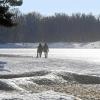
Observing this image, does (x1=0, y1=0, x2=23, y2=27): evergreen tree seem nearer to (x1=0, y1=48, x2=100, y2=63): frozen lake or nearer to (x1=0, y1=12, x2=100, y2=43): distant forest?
(x1=0, y1=48, x2=100, y2=63): frozen lake

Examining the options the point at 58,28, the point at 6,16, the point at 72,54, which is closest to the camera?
the point at 6,16

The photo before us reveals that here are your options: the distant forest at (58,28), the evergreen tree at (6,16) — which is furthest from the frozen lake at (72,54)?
the distant forest at (58,28)

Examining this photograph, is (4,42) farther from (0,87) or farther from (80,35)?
(0,87)

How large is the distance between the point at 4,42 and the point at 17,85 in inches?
5632

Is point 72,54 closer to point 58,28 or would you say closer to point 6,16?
point 6,16

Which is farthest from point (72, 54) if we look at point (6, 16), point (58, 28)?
point (58, 28)

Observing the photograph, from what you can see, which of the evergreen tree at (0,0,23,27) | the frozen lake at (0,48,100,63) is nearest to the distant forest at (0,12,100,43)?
the frozen lake at (0,48,100,63)

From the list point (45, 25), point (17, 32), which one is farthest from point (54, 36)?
point (17, 32)

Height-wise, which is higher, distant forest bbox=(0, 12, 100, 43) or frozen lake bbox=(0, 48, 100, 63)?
distant forest bbox=(0, 12, 100, 43)

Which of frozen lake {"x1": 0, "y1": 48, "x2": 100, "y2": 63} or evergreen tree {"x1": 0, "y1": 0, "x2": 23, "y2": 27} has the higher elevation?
evergreen tree {"x1": 0, "y1": 0, "x2": 23, "y2": 27}

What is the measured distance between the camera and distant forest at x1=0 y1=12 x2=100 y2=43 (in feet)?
568

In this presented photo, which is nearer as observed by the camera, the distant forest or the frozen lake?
the frozen lake

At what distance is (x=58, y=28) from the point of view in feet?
591

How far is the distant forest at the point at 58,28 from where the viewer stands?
6811 inches
